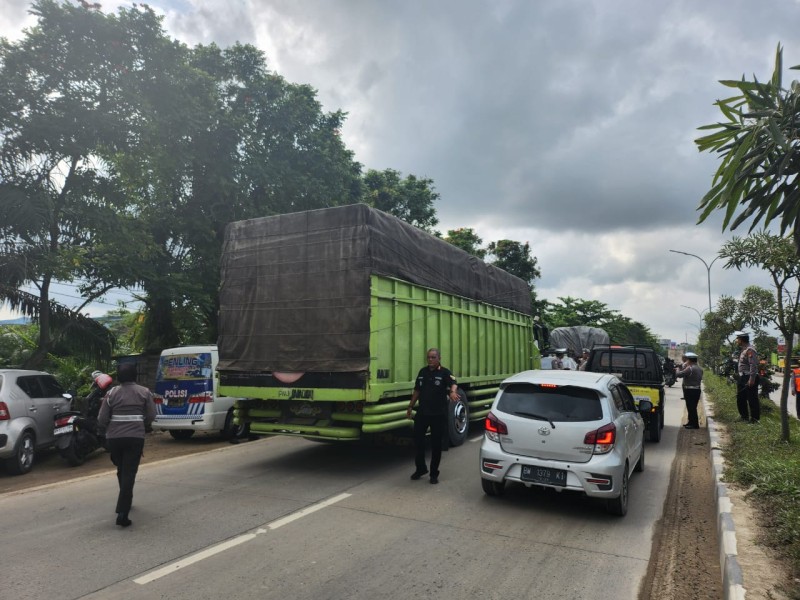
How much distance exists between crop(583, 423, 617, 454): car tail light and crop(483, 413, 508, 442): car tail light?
87 centimetres

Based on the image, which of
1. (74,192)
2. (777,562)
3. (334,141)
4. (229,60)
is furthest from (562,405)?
(229,60)

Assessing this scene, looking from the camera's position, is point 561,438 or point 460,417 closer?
point 561,438

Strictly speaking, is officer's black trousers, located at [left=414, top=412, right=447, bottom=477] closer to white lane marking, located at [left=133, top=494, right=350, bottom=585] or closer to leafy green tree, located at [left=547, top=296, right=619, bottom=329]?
white lane marking, located at [left=133, top=494, right=350, bottom=585]

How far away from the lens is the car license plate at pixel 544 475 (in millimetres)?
5512

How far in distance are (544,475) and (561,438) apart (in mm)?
426

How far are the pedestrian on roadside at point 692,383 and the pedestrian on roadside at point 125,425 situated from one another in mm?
10850

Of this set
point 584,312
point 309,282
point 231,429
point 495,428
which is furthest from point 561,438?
point 584,312

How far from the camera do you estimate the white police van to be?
9961 mm

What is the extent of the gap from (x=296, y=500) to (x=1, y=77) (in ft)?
37.8

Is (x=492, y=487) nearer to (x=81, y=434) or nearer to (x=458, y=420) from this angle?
(x=458, y=420)

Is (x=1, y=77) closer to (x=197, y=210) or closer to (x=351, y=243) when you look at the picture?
(x=197, y=210)

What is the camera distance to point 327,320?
287 inches

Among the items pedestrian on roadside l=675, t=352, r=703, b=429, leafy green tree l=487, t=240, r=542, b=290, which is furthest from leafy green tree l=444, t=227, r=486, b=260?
pedestrian on roadside l=675, t=352, r=703, b=429

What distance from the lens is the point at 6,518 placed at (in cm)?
568
